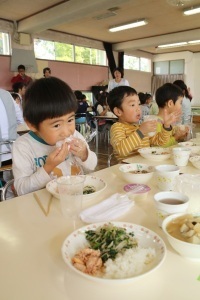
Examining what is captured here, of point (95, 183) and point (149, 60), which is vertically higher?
point (149, 60)

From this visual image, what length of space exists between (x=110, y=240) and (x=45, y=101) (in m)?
0.79

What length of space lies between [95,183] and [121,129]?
907 mm

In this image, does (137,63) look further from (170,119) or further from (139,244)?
(139,244)

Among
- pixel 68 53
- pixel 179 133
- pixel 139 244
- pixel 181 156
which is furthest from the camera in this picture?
pixel 68 53

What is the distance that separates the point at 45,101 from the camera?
1.25 meters

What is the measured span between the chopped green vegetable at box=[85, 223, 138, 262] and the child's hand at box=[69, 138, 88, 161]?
630 millimetres

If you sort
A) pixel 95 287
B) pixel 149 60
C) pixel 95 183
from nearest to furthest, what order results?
pixel 95 287 < pixel 95 183 < pixel 149 60

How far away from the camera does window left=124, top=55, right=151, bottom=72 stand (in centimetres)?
1207

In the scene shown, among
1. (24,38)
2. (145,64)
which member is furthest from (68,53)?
(145,64)

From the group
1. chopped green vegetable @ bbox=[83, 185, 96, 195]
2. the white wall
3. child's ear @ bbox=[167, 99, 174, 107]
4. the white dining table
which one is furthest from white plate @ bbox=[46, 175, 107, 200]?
the white wall

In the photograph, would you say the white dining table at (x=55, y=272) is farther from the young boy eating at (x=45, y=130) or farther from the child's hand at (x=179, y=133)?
the child's hand at (x=179, y=133)

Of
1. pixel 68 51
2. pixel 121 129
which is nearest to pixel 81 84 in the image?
pixel 68 51

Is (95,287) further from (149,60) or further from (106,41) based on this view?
(149,60)

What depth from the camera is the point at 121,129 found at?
2061mm
